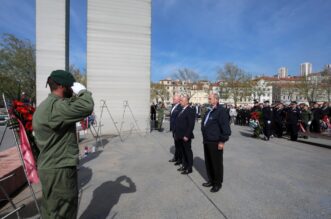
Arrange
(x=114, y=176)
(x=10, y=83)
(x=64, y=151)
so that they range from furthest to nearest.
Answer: (x=10, y=83)
(x=114, y=176)
(x=64, y=151)

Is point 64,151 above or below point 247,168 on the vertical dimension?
above

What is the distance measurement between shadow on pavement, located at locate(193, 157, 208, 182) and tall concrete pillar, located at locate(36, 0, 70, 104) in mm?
10489

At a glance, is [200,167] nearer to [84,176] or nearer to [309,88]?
[84,176]

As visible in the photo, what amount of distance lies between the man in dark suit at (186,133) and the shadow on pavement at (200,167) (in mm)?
347

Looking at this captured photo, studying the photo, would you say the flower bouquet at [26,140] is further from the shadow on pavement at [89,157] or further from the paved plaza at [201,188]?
the shadow on pavement at [89,157]

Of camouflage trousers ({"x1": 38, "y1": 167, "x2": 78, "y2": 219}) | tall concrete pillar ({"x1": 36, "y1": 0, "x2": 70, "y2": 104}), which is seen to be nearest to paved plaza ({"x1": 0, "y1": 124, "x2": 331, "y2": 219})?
camouflage trousers ({"x1": 38, "y1": 167, "x2": 78, "y2": 219})

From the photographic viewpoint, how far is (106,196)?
13.9 feet

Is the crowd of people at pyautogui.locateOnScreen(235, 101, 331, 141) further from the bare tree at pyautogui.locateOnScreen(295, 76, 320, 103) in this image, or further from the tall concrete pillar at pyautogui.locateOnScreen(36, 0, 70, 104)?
the bare tree at pyautogui.locateOnScreen(295, 76, 320, 103)

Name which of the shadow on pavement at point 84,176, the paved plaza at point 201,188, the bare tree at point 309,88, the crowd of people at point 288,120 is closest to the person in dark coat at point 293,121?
the crowd of people at point 288,120

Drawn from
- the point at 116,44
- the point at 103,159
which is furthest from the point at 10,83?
the point at 103,159

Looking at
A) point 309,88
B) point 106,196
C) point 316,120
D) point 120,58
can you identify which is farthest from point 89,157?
point 309,88

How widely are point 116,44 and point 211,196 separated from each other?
450 inches

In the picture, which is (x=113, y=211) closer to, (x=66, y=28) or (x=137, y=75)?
(x=137, y=75)

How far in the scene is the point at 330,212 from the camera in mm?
3578
